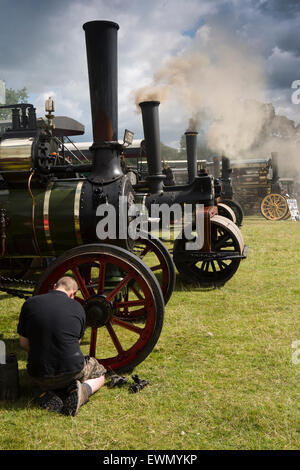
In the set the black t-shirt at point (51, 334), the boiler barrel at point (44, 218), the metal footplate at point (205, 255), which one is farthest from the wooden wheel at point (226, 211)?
the black t-shirt at point (51, 334)

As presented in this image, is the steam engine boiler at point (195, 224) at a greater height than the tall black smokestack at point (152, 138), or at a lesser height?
lesser

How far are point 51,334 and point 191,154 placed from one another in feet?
27.3

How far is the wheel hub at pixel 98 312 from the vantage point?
3.29 meters

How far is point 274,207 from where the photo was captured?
1730 centimetres

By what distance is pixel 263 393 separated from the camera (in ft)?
9.99

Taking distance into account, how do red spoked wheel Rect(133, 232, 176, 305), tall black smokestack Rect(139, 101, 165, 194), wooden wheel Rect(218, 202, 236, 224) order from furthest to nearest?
1. wooden wheel Rect(218, 202, 236, 224)
2. tall black smokestack Rect(139, 101, 165, 194)
3. red spoked wheel Rect(133, 232, 176, 305)

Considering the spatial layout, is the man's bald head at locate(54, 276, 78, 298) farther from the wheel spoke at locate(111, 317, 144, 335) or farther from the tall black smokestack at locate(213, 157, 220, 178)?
the tall black smokestack at locate(213, 157, 220, 178)

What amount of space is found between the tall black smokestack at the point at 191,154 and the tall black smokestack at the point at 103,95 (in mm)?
6636

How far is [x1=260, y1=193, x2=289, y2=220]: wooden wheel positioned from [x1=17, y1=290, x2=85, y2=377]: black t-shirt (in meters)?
15.3

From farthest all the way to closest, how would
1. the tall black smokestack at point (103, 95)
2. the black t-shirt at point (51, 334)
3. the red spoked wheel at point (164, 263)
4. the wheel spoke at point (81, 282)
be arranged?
1. the red spoked wheel at point (164, 263)
2. the tall black smokestack at point (103, 95)
3. the wheel spoke at point (81, 282)
4. the black t-shirt at point (51, 334)

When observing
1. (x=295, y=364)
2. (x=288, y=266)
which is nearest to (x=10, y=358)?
(x=295, y=364)

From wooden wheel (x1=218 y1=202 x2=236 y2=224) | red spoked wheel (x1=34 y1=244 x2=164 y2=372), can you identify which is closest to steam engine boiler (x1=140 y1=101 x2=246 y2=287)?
wooden wheel (x1=218 y1=202 x2=236 y2=224)

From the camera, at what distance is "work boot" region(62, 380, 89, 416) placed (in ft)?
9.18

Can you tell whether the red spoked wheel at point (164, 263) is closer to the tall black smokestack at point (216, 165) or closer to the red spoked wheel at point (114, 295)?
the red spoked wheel at point (114, 295)
